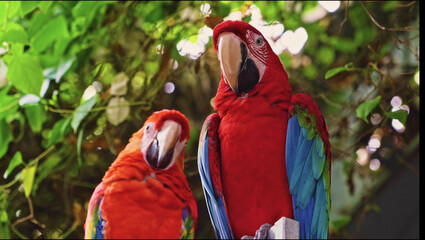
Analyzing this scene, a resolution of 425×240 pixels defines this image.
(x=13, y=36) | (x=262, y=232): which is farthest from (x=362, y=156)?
(x=13, y=36)

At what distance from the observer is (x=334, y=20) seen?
3.17m

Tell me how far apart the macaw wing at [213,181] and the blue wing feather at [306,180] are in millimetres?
178

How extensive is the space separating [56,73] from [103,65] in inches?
12.9

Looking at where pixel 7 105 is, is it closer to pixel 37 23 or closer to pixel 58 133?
pixel 58 133

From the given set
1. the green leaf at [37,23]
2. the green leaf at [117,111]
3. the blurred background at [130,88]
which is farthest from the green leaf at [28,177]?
the green leaf at [37,23]

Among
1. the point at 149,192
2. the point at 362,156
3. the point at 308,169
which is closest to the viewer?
the point at 149,192

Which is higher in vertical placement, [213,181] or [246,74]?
[246,74]

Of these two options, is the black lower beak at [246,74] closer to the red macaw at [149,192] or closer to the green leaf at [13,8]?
the red macaw at [149,192]

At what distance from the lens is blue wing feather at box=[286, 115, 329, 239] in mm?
1166

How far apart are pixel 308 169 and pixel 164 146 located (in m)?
0.35

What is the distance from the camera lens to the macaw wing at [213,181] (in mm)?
1230

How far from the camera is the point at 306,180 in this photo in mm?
1193

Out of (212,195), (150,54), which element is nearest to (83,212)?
(150,54)

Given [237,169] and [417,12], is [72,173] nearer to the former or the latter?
[237,169]
